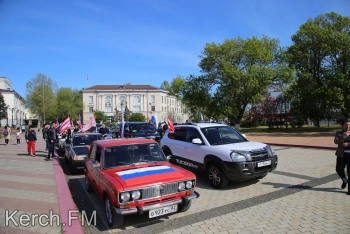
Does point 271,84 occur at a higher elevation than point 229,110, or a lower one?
higher

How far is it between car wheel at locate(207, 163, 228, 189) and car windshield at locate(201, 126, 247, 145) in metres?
0.77

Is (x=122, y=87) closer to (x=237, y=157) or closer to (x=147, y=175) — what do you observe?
(x=237, y=157)

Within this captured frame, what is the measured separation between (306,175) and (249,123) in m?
50.2

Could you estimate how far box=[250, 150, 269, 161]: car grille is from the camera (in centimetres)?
665

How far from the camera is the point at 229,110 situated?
110ft

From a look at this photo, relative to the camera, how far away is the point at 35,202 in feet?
19.5

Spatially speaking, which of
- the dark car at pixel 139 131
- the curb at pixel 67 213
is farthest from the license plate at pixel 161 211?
the dark car at pixel 139 131

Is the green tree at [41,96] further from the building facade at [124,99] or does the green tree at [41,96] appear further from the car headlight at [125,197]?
the car headlight at [125,197]

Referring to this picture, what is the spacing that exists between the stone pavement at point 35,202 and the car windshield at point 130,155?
4.30 feet

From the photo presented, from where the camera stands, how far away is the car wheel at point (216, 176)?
6812 mm

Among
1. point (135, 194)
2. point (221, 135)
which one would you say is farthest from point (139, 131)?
point (135, 194)

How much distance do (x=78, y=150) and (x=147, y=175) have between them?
20.0 ft

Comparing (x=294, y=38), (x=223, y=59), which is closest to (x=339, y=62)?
(x=294, y=38)

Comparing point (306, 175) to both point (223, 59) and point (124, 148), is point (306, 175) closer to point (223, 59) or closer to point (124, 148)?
point (124, 148)
